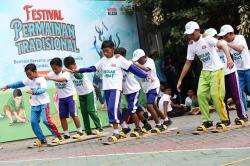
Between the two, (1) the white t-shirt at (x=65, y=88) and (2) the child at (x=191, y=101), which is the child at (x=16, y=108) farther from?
(2) the child at (x=191, y=101)

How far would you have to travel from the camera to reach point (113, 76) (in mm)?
9984

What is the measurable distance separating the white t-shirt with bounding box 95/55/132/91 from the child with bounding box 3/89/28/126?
408 centimetres

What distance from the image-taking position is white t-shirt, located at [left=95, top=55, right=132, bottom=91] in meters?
9.97

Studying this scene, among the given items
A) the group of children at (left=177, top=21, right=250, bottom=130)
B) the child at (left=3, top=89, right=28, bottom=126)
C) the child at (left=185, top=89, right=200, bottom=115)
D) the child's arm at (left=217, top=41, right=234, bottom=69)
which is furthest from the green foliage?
the child's arm at (left=217, top=41, right=234, bottom=69)

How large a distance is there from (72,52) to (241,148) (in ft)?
27.2

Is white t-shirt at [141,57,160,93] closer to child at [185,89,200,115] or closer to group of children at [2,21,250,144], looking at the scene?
group of children at [2,21,250,144]

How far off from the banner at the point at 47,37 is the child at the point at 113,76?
3.93m

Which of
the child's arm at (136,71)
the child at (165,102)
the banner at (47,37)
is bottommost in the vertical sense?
the child at (165,102)

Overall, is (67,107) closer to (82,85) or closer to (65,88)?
(65,88)

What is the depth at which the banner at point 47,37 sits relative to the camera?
1348 cm

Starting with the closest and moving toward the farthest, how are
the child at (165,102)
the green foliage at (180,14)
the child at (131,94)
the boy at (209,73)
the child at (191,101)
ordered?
1. the boy at (209,73)
2. the child at (131,94)
3. the child at (165,102)
4. the green foliage at (180,14)
5. the child at (191,101)

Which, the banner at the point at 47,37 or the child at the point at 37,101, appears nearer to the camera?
the child at the point at 37,101

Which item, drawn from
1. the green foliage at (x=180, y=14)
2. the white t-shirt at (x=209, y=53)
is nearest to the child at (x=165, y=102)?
the green foliage at (x=180, y=14)

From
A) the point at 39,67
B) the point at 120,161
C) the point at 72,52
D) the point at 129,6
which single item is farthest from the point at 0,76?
the point at 120,161
